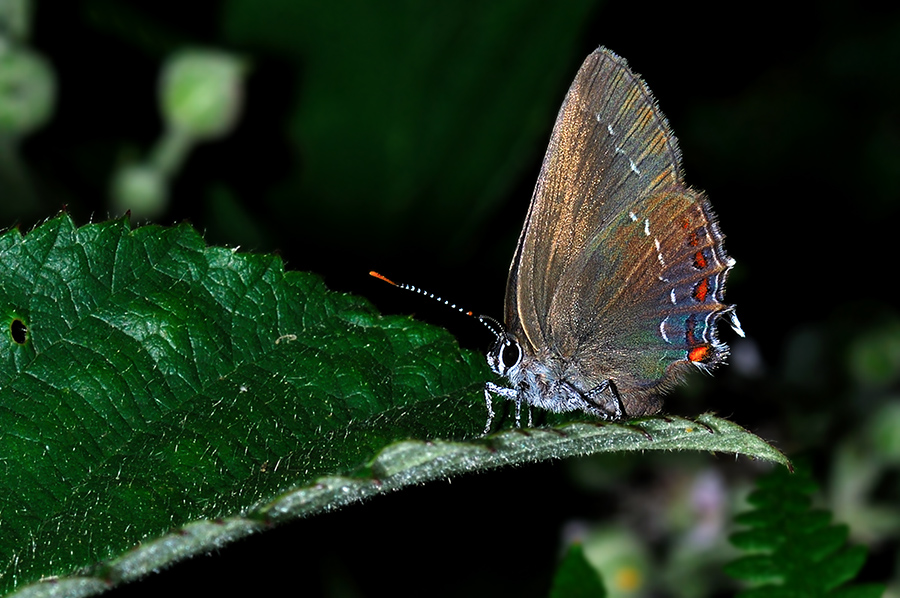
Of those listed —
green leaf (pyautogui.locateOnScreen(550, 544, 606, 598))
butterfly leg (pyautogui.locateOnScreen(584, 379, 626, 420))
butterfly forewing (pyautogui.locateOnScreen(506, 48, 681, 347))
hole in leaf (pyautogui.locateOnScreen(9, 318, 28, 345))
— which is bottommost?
green leaf (pyautogui.locateOnScreen(550, 544, 606, 598))

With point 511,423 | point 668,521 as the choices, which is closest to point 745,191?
point 668,521

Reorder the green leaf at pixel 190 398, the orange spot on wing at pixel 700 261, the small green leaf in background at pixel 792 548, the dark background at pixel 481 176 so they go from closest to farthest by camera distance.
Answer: the green leaf at pixel 190 398 → the small green leaf in background at pixel 792 548 → the orange spot on wing at pixel 700 261 → the dark background at pixel 481 176

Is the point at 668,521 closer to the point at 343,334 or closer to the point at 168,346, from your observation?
the point at 343,334

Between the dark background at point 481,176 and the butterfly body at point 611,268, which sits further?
the dark background at point 481,176

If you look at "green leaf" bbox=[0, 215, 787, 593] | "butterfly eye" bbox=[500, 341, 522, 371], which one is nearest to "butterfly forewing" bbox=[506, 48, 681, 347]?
"butterfly eye" bbox=[500, 341, 522, 371]

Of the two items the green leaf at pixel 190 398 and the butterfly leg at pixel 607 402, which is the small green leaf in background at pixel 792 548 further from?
the green leaf at pixel 190 398

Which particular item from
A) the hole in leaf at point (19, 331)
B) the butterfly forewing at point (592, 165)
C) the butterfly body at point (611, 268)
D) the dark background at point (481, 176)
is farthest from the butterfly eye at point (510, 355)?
the hole in leaf at point (19, 331)

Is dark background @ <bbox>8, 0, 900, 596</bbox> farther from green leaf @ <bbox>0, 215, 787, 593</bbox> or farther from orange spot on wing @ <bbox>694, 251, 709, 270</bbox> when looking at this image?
green leaf @ <bbox>0, 215, 787, 593</bbox>

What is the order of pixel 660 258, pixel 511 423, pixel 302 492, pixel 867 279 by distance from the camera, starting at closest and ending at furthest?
pixel 302 492, pixel 511 423, pixel 660 258, pixel 867 279
